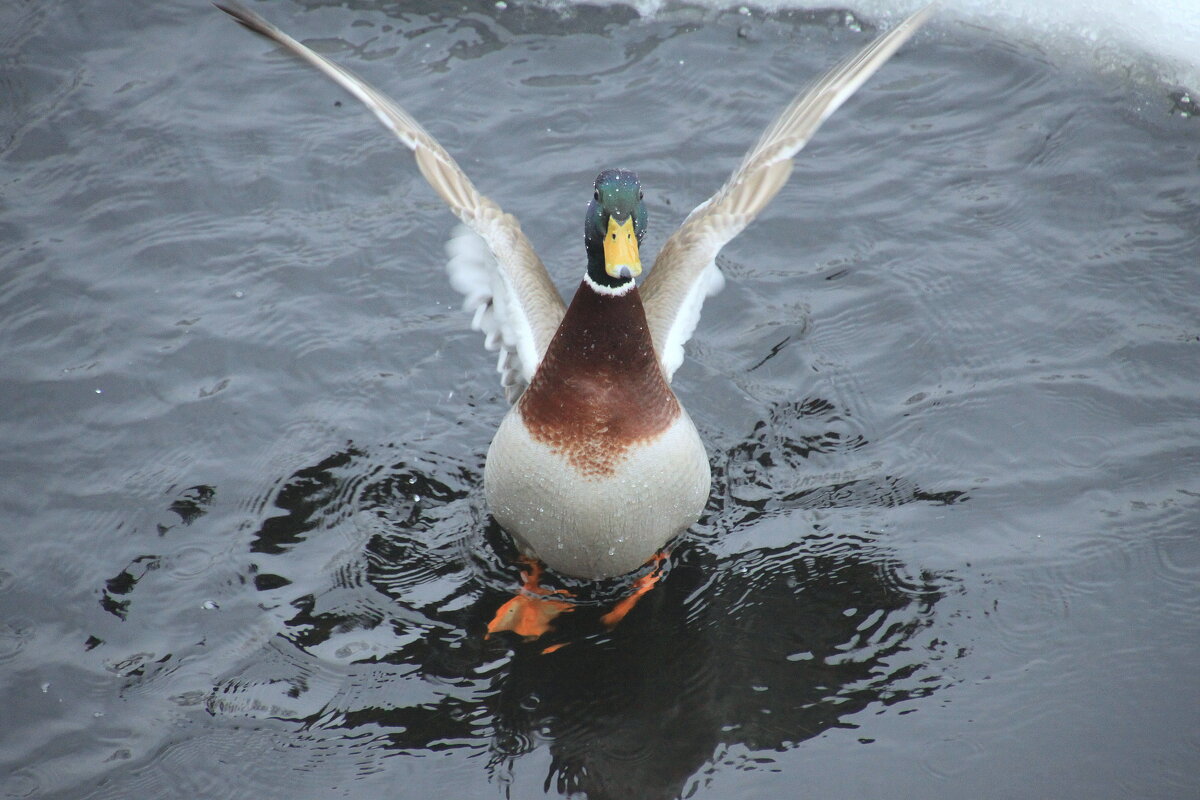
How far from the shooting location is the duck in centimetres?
424

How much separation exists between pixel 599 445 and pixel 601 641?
83 centimetres

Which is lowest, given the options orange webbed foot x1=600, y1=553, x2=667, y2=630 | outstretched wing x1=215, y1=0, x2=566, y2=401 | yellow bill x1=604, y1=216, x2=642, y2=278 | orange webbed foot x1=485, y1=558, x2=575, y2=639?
orange webbed foot x1=485, y1=558, x2=575, y2=639

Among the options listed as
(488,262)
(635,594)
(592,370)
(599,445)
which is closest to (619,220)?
(592,370)

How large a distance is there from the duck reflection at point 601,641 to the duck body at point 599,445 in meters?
0.42

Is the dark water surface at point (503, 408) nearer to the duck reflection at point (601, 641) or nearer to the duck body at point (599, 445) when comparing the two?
Result: the duck reflection at point (601, 641)

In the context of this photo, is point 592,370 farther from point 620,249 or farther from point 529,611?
point 529,611

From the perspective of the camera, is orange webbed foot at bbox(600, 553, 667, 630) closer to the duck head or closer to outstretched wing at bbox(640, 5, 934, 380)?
outstretched wing at bbox(640, 5, 934, 380)

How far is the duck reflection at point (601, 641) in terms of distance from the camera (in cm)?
408

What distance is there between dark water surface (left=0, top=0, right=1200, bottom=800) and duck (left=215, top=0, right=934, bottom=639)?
1.14 feet

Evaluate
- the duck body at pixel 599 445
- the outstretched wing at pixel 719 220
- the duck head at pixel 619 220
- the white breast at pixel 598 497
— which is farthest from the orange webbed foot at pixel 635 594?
the duck head at pixel 619 220

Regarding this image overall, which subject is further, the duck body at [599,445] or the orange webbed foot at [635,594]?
the orange webbed foot at [635,594]

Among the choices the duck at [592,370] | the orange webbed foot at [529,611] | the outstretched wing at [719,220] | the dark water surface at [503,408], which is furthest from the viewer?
the outstretched wing at [719,220]

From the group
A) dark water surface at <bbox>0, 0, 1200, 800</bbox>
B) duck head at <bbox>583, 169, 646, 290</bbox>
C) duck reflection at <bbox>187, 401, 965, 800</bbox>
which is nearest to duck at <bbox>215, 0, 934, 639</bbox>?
duck head at <bbox>583, 169, 646, 290</bbox>

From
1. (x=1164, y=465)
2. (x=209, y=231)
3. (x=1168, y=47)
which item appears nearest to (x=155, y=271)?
(x=209, y=231)
